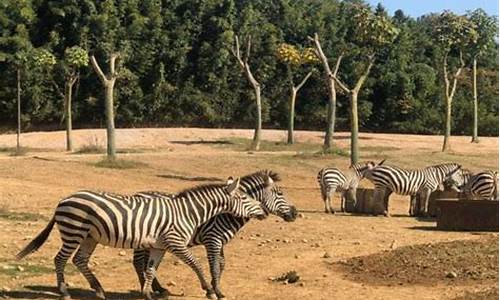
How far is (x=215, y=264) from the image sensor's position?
11.0m

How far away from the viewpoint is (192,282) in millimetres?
12125

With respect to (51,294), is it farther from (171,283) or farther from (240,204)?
(240,204)

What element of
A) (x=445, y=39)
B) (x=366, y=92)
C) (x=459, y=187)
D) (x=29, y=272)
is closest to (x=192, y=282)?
(x=29, y=272)

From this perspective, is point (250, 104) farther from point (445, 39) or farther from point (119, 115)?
point (445, 39)

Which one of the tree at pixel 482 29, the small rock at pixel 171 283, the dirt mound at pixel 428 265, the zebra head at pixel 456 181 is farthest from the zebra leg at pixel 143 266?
the tree at pixel 482 29

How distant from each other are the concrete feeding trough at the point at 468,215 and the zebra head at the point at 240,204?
25.0ft

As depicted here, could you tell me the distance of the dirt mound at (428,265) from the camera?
12203 millimetres

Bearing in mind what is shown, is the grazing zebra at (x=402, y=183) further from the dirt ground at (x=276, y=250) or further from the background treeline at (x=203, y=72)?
the background treeline at (x=203, y=72)

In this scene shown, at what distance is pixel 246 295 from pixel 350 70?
53116 millimetres

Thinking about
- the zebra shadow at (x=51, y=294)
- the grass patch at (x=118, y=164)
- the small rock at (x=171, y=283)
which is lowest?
the small rock at (x=171, y=283)

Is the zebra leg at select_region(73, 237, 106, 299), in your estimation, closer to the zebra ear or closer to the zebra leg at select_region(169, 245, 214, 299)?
the zebra leg at select_region(169, 245, 214, 299)

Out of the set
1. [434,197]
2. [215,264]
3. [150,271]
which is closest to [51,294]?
[150,271]

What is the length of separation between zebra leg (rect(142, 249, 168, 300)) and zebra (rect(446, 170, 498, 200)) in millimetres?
13216

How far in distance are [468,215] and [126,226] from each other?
952cm
